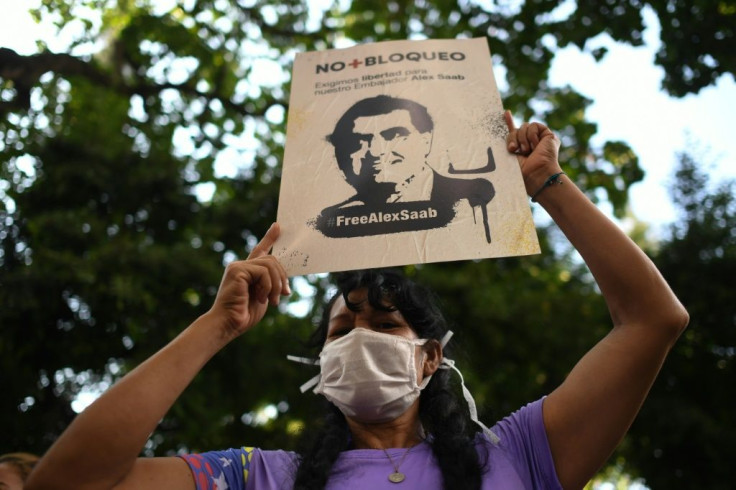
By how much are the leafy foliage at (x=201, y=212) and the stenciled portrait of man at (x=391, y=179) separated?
194 centimetres

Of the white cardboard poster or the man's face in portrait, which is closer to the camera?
the white cardboard poster

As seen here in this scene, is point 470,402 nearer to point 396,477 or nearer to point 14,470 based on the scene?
point 396,477

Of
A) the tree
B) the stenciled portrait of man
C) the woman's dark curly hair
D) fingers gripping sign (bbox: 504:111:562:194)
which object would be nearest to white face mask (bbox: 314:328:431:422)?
the woman's dark curly hair

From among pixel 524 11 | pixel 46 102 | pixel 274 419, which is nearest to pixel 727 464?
pixel 274 419

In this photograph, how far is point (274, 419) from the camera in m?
6.77

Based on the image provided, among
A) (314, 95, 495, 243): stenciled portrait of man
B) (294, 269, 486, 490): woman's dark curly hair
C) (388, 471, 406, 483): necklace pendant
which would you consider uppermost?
(314, 95, 495, 243): stenciled portrait of man

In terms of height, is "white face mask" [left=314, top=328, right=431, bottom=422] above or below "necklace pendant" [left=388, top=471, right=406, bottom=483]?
above

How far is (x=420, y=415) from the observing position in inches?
105

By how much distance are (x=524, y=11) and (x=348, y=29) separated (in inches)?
78.6

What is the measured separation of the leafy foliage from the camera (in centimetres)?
466

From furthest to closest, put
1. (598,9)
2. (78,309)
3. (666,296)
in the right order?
(78,309) → (598,9) → (666,296)

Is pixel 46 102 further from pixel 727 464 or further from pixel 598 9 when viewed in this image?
pixel 727 464

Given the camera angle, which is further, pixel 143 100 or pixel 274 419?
pixel 274 419

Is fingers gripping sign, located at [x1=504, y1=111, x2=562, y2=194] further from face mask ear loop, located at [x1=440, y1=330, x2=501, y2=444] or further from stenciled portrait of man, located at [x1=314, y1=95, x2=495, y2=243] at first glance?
face mask ear loop, located at [x1=440, y1=330, x2=501, y2=444]
